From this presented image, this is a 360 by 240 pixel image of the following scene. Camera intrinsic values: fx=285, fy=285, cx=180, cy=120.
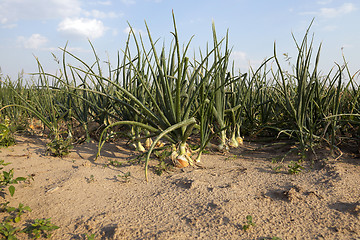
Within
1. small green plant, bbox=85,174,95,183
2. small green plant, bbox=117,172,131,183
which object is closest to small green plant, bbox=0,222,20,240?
small green plant, bbox=85,174,95,183

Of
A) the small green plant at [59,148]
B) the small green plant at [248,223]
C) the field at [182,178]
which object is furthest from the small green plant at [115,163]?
the small green plant at [248,223]

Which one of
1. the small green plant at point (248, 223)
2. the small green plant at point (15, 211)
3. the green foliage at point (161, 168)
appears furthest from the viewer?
the green foliage at point (161, 168)

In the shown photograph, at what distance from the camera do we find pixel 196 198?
4.98 feet

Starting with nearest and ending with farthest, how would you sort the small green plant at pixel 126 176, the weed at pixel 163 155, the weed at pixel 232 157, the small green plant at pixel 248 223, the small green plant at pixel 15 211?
1. the small green plant at pixel 248 223
2. the small green plant at pixel 15 211
3. the small green plant at pixel 126 176
4. the weed at pixel 163 155
5. the weed at pixel 232 157

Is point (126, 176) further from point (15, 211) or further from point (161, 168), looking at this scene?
point (15, 211)

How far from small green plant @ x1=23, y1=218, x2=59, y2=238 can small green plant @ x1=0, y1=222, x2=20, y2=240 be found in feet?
0.15

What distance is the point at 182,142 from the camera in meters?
1.94

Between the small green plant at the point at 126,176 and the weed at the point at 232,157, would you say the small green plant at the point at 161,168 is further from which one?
the weed at the point at 232,157

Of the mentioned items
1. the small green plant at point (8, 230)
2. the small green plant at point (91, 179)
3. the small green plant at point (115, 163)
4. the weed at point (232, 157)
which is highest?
the weed at point (232, 157)

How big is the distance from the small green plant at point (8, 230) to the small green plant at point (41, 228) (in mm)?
45

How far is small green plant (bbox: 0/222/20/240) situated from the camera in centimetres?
123

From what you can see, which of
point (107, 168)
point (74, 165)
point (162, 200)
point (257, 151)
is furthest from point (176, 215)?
point (257, 151)

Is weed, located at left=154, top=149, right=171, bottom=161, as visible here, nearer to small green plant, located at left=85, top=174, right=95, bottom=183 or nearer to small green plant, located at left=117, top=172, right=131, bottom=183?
small green plant, located at left=117, top=172, right=131, bottom=183

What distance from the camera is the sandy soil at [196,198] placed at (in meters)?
1.25
